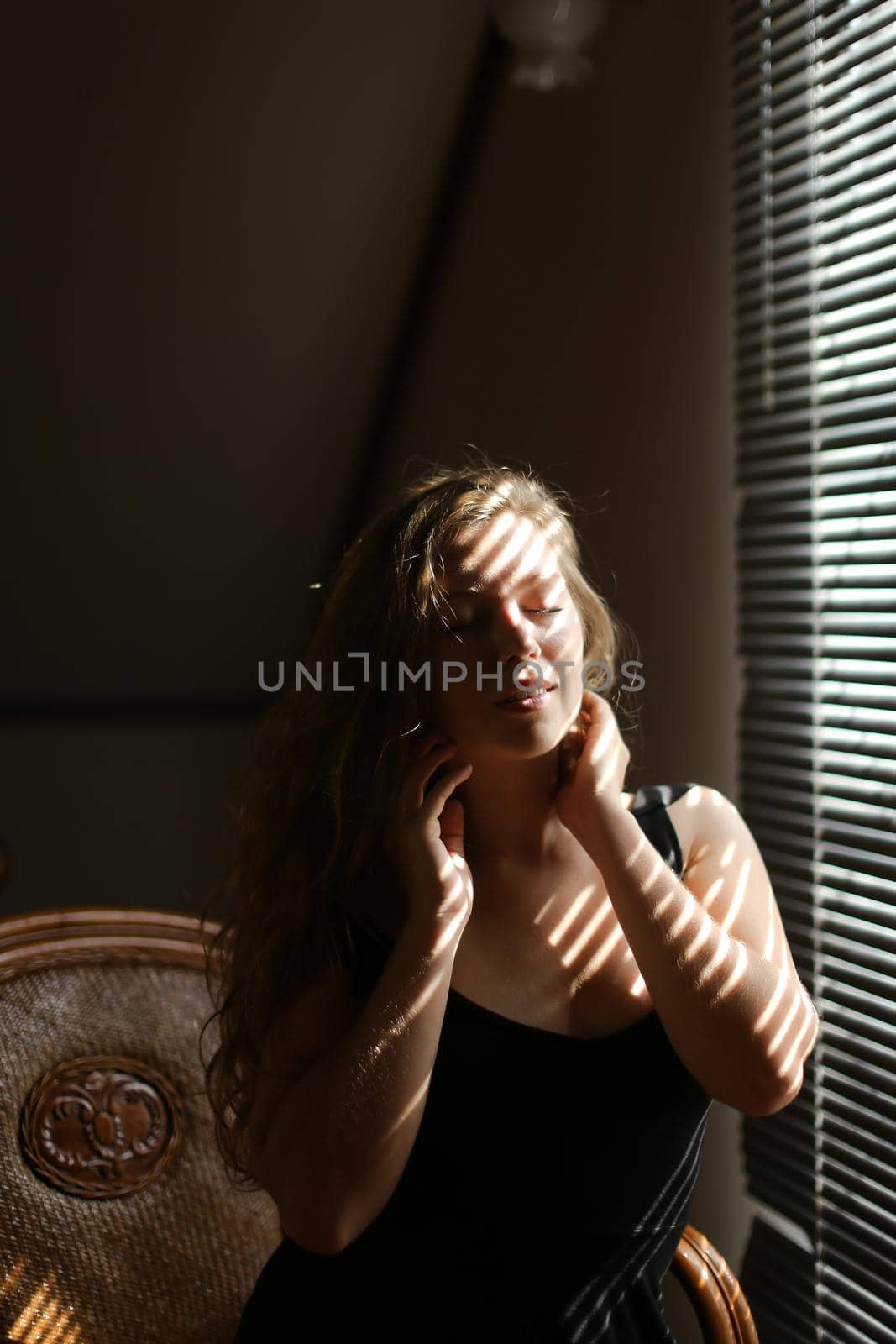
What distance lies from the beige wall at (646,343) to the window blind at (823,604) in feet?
0.27

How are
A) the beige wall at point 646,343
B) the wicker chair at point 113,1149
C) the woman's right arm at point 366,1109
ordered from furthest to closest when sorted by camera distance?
the beige wall at point 646,343
the wicker chair at point 113,1149
the woman's right arm at point 366,1109

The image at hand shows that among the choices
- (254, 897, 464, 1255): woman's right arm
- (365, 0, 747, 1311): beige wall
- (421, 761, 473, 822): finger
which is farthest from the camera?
(365, 0, 747, 1311): beige wall

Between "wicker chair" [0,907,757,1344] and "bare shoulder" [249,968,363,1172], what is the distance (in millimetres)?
328

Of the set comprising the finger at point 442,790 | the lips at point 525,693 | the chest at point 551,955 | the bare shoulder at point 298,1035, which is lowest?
the bare shoulder at point 298,1035

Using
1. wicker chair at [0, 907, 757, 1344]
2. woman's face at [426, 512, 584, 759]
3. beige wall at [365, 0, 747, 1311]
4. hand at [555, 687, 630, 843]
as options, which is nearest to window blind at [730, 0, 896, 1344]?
beige wall at [365, 0, 747, 1311]

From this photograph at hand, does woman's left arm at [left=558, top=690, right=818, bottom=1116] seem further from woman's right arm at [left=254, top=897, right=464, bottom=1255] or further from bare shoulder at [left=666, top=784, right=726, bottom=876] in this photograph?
woman's right arm at [left=254, top=897, right=464, bottom=1255]

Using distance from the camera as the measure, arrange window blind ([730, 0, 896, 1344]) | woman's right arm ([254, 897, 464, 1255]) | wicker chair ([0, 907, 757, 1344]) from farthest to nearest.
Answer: window blind ([730, 0, 896, 1344]) < wicker chair ([0, 907, 757, 1344]) < woman's right arm ([254, 897, 464, 1255])

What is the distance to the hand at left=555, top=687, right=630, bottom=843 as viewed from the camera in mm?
1209

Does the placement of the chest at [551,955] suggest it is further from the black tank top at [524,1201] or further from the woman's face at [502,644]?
the woman's face at [502,644]

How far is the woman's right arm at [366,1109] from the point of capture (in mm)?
1103

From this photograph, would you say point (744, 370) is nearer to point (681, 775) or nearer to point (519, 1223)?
point (681, 775)

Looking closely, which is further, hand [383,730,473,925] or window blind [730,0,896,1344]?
window blind [730,0,896,1344]

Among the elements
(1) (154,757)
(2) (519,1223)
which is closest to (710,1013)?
(2) (519,1223)

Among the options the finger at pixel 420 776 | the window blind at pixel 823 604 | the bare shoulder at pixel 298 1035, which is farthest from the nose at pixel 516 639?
the window blind at pixel 823 604
